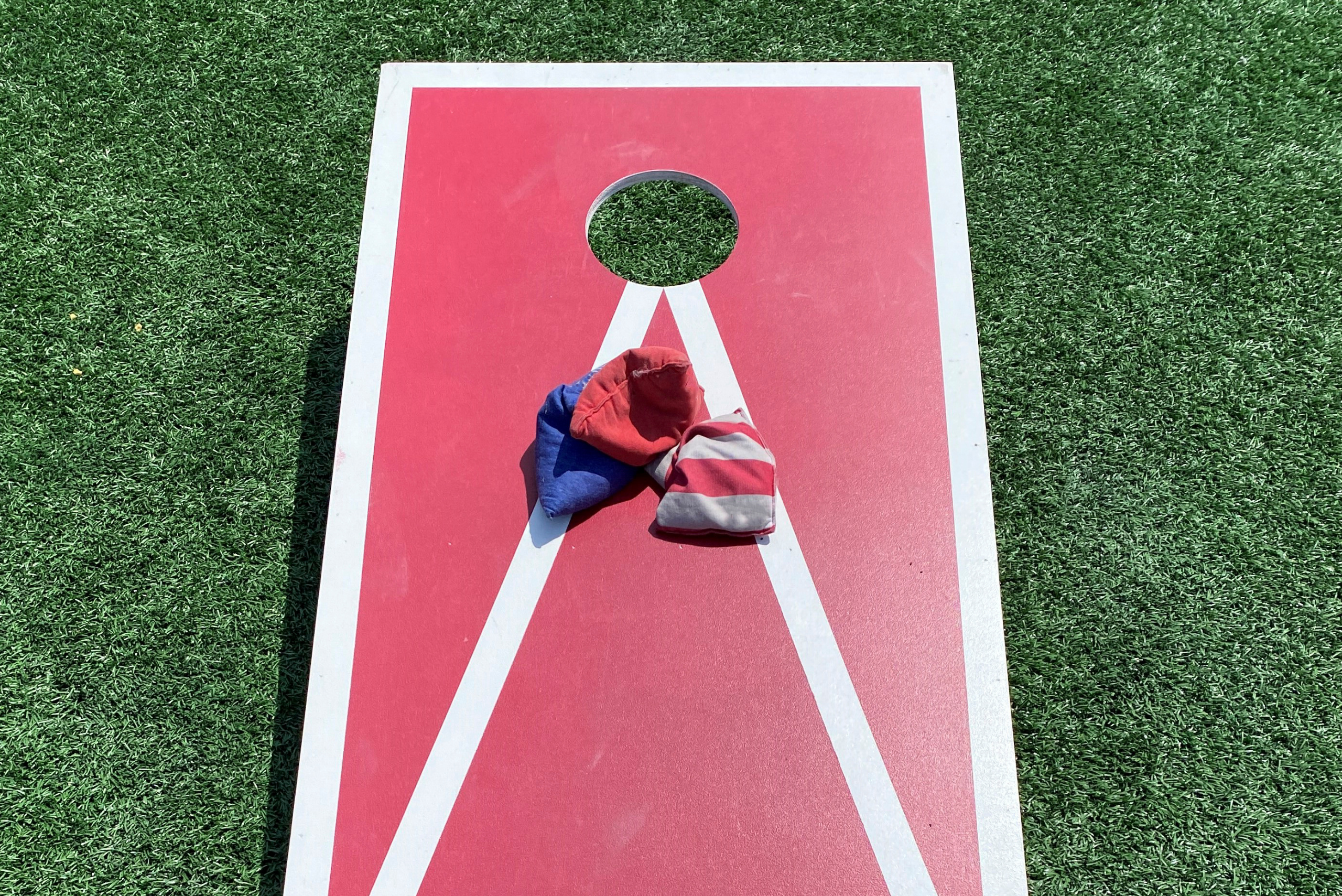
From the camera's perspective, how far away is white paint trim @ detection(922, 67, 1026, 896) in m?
1.93

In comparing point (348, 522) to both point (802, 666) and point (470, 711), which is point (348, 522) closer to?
point (470, 711)

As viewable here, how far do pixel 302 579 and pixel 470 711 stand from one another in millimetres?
1257

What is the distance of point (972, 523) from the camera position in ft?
7.04

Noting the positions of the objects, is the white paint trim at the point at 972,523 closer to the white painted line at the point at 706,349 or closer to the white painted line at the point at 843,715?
the white painted line at the point at 843,715

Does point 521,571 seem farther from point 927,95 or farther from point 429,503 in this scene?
point 927,95

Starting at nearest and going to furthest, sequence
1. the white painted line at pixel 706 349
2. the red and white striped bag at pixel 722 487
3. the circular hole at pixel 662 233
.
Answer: the red and white striped bag at pixel 722 487 < the white painted line at pixel 706 349 < the circular hole at pixel 662 233

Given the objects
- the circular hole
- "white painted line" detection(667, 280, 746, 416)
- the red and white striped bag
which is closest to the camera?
the red and white striped bag

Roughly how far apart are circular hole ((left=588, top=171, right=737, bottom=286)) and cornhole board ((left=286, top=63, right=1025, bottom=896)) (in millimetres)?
656

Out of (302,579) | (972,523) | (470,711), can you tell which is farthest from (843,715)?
(302,579)

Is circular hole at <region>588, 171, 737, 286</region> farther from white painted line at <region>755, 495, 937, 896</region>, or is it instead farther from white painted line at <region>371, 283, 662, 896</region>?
white painted line at <region>755, 495, 937, 896</region>

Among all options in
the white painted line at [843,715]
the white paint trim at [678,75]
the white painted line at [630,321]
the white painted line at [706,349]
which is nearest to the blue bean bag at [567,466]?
the white painted line at [630,321]

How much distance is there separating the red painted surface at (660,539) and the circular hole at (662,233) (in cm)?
65

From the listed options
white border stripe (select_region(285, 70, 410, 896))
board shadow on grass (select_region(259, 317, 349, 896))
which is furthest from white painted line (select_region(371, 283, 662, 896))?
board shadow on grass (select_region(259, 317, 349, 896))

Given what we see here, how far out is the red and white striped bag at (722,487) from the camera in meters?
2.08
